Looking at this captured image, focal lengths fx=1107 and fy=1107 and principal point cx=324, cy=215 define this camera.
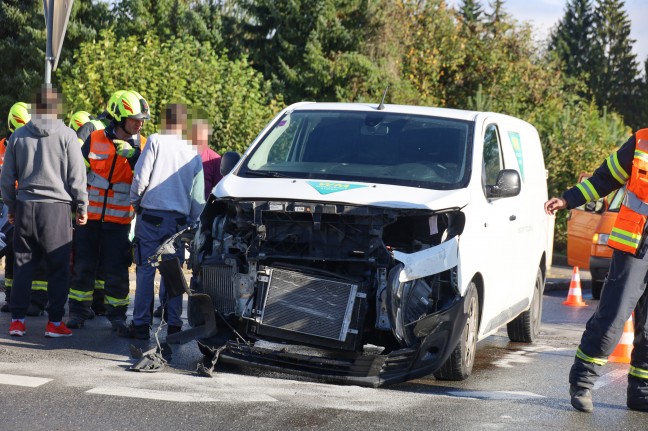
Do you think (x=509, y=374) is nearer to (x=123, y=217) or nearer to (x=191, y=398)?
(x=191, y=398)

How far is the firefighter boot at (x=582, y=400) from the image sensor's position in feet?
21.4

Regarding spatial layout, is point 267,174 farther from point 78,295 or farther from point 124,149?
point 78,295

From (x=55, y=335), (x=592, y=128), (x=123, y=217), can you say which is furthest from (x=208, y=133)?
(x=592, y=128)

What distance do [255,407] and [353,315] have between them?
114 centimetres

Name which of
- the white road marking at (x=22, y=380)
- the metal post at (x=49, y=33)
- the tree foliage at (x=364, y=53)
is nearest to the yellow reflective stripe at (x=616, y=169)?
the white road marking at (x=22, y=380)

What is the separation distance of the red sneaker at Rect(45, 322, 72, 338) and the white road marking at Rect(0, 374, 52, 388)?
5.90 ft

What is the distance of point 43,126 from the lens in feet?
27.9

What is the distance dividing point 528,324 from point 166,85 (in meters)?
8.12

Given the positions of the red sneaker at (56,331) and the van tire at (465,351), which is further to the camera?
the red sneaker at (56,331)

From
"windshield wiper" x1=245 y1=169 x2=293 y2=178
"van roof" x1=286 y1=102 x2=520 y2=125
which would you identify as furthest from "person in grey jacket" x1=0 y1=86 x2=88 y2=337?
"van roof" x1=286 y1=102 x2=520 y2=125

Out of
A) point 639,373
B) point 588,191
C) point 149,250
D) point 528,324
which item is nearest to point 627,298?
point 639,373

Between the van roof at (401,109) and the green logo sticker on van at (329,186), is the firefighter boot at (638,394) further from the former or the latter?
the van roof at (401,109)

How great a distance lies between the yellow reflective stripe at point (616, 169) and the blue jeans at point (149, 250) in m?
3.24

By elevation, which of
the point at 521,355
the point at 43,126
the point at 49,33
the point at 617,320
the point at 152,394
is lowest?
the point at 521,355
